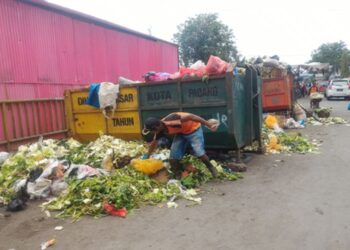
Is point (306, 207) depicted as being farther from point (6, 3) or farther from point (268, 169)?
point (6, 3)

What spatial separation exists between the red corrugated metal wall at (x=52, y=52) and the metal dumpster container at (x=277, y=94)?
19.9 ft

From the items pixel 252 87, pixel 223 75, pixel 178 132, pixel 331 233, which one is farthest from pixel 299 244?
pixel 252 87

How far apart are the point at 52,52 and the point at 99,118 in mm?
4226

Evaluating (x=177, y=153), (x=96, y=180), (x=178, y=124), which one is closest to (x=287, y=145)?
(x=177, y=153)

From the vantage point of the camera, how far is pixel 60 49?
11359 millimetres

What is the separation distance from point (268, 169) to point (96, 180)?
10.2 ft

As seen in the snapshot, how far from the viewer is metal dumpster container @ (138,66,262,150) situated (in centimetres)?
628

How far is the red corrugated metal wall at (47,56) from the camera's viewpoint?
8.99 metres

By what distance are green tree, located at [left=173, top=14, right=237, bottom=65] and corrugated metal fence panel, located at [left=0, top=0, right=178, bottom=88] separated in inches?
613

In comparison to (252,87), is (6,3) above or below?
above

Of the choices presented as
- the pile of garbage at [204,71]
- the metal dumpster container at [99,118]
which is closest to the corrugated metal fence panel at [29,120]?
the metal dumpster container at [99,118]

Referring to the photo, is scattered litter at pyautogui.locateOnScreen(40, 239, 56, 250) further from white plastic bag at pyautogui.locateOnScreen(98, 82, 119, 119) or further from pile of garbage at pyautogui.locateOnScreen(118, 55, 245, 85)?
white plastic bag at pyautogui.locateOnScreen(98, 82, 119, 119)

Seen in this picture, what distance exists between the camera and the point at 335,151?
792 cm

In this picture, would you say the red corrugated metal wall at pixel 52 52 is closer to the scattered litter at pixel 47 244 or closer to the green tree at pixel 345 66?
the scattered litter at pixel 47 244
